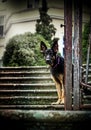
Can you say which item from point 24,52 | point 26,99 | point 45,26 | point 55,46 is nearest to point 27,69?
point 26,99

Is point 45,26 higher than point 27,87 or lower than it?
higher

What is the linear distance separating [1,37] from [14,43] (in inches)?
233

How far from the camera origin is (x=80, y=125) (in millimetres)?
2199

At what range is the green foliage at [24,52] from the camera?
14781 millimetres

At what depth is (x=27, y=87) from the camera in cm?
793

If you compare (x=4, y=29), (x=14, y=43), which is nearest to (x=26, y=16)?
(x=4, y=29)

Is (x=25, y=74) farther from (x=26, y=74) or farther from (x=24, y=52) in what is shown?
(x=24, y=52)

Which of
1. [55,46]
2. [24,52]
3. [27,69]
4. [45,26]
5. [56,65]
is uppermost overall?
[55,46]

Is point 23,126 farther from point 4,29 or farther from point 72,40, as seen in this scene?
point 4,29

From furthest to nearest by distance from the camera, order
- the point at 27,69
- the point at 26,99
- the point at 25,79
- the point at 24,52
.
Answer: the point at 24,52
the point at 27,69
the point at 25,79
the point at 26,99

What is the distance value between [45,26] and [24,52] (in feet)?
12.4

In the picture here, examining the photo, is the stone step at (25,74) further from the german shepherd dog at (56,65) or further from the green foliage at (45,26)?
the green foliage at (45,26)

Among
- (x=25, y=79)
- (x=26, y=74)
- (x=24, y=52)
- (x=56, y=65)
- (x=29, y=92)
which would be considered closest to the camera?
(x=56, y=65)

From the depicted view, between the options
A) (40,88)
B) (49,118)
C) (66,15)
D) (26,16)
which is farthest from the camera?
(26,16)
